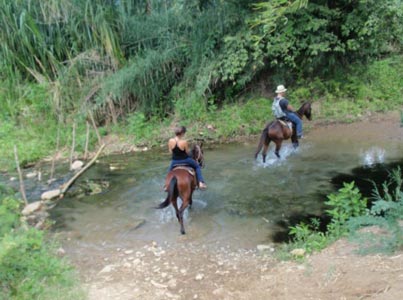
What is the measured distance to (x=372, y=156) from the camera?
9758 millimetres

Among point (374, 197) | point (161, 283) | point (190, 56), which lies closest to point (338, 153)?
point (374, 197)

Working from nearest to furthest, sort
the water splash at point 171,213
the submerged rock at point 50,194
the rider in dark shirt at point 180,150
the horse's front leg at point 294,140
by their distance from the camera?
the rider in dark shirt at point 180,150
the water splash at point 171,213
the submerged rock at point 50,194
the horse's front leg at point 294,140

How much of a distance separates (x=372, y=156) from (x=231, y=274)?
603 centimetres

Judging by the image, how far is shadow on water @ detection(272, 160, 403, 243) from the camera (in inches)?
253

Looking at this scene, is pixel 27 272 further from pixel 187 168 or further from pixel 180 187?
pixel 187 168

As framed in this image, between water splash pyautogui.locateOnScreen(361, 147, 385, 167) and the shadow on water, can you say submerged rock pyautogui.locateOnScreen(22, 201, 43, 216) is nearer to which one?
the shadow on water

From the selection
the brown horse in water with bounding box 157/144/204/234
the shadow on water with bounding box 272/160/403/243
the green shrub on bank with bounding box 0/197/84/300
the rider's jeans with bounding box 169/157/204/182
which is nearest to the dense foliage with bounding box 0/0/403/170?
the shadow on water with bounding box 272/160/403/243

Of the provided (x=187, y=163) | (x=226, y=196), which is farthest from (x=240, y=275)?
(x=226, y=196)

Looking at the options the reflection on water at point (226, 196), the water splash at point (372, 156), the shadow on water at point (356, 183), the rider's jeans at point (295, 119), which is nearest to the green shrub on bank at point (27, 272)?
the reflection on water at point (226, 196)

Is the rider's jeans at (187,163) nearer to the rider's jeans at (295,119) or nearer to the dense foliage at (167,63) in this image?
the rider's jeans at (295,119)

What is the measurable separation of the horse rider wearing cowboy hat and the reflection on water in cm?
92

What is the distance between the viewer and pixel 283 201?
750cm

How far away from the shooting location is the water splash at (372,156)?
9281 mm

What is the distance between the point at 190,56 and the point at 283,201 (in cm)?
724
